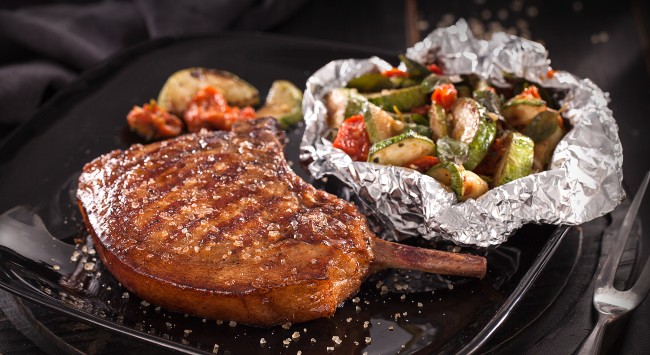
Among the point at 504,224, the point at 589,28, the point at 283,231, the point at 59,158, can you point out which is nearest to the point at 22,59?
the point at 59,158

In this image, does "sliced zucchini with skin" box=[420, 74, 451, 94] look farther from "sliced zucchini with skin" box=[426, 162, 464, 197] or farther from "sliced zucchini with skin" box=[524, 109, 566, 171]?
"sliced zucchini with skin" box=[426, 162, 464, 197]

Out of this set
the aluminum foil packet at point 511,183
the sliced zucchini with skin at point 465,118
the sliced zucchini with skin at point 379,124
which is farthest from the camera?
the sliced zucchini with skin at point 379,124

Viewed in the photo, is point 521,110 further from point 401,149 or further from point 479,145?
point 401,149

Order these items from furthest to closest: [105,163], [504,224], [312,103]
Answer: [312,103] → [105,163] → [504,224]

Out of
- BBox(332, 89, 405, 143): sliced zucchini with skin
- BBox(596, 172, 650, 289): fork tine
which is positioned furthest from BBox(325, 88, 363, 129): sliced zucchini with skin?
BBox(596, 172, 650, 289): fork tine

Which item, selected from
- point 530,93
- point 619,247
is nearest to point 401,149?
point 530,93

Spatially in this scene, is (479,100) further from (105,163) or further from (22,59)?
(22,59)

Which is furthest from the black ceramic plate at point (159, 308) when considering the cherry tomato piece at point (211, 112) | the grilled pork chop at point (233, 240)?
the cherry tomato piece at point (211, 112)

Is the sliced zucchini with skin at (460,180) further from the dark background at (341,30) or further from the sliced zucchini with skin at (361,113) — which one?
the dark background at (341,30)
